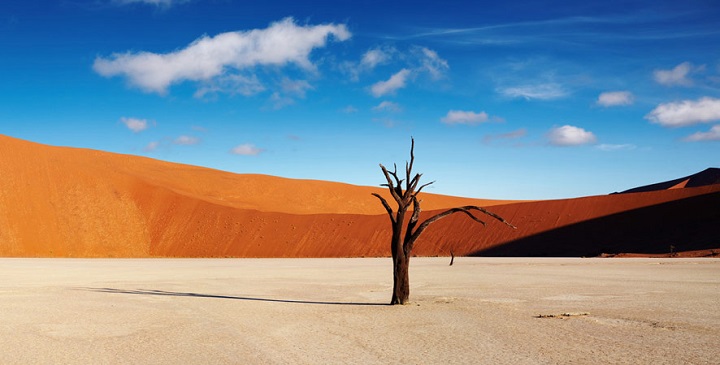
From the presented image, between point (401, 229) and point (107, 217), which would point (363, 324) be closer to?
point (401, 229)

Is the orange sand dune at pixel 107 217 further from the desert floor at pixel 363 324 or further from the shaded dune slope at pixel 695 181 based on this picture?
the shaded dune slope at pixel 695 181

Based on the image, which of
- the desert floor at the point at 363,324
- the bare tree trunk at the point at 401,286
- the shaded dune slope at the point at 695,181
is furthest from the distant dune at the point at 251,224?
the shaded dune slope at the point at 695,181

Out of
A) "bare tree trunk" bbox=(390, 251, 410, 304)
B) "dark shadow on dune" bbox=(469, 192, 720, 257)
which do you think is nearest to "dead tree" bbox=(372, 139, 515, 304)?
"bare tree trunk" bbox=(390, 251, 410, 304)

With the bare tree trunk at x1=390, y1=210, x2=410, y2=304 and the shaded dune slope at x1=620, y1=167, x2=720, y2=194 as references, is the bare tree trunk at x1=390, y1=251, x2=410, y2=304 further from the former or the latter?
the shaded dune slope at x1=620, y1=167, x2=720, y2=194

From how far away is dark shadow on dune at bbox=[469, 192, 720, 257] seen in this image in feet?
163

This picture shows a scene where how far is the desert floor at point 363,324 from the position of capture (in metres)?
9.51

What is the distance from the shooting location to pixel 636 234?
53531mm

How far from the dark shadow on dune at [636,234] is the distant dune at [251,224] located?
0.27 feet

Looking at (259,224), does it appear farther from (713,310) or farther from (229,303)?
(713,310)

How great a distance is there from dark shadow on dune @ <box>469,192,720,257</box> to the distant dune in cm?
8

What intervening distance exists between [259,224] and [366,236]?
466 inches

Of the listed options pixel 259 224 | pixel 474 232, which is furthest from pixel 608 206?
pixel 259 224

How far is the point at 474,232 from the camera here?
60.2 metres

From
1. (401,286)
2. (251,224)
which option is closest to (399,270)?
(401,286)
